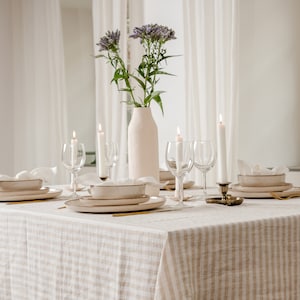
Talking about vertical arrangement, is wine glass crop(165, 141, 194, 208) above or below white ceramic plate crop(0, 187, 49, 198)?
above

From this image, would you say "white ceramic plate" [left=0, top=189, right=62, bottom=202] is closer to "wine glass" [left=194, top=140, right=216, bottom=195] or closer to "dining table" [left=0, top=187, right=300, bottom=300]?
"dining table" [left=0, top=187, right=300, bottom=300]

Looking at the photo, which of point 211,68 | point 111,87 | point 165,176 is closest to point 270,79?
point 211,68

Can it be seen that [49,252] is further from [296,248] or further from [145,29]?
[145,29]

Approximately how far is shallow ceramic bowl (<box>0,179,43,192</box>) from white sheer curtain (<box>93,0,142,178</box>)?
2.44 metres

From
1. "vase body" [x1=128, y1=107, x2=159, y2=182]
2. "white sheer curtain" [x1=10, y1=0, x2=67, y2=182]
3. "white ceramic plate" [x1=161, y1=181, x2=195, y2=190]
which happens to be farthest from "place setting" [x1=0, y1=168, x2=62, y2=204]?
"white sheer curtain" [x1=10, y1=0, x2=67, y2=182]

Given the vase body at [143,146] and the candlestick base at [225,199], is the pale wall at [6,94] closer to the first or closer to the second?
the vase body at [143,146]

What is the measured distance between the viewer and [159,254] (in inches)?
60.6

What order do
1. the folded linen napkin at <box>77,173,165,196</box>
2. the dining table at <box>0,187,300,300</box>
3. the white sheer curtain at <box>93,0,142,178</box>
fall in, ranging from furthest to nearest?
the white sheer curtain at <box>93,0,142,178</box>, the folded linen napkin at <box>77,173,165,196</box>, the dining table at <box>0,187,300,300</box>

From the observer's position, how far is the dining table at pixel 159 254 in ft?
5.09

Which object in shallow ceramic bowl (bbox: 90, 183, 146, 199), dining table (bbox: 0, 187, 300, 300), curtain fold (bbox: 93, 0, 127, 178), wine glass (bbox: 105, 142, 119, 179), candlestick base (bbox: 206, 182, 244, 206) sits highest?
curtain fold (bbox: 93, 0, 127, 178)

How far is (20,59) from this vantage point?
5605 millimetres

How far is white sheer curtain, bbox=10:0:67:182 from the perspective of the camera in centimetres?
540

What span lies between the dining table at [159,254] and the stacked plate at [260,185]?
0.24 meters

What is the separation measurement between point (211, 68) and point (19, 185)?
207 cm
